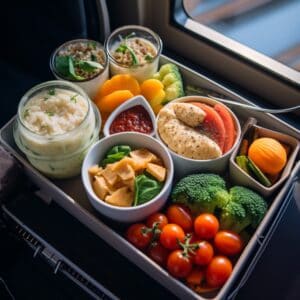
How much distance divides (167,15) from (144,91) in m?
0.24

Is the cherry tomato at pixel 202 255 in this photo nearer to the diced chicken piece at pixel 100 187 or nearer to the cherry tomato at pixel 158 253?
the cherry tomato at pixel 158 253

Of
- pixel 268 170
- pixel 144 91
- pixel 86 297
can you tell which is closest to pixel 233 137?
pixel 268 170

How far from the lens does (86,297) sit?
962 mm

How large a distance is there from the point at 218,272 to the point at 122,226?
0.19 meters

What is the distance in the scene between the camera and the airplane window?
3.79 ft

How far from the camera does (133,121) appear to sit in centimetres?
97

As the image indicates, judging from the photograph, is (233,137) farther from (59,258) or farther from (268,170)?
(59,258)

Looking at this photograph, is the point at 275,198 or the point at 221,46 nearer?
the point at 275,198

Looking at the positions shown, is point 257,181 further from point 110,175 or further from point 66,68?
point 66,68

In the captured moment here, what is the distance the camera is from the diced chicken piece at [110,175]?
0.86m

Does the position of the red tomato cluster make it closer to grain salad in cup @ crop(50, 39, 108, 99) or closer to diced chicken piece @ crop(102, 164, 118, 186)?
diced chicken piece @ crop(102, 164, 118, 186)

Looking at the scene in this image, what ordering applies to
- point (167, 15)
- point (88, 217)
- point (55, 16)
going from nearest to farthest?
1. point (88, 217)
2. point (55, 16)
3. point (167, 15)

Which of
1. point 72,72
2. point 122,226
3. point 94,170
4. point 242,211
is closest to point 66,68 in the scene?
point 72,72

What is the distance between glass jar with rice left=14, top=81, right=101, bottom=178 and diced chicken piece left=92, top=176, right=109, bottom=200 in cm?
7
